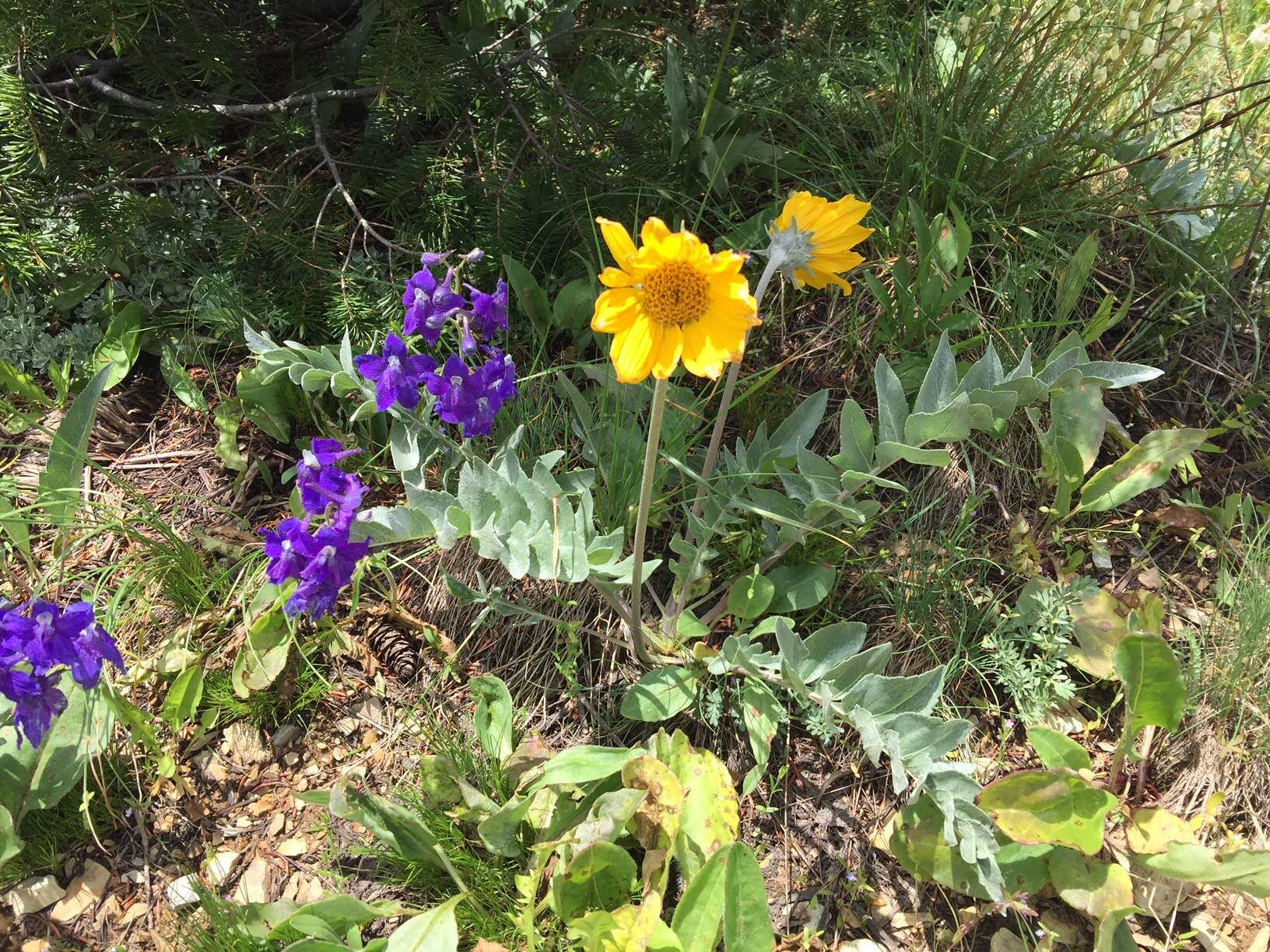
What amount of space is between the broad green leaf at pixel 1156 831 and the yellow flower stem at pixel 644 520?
39.9 inches

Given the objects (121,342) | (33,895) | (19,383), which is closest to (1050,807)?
(33,895)

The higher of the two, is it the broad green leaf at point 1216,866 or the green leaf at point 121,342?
the green leaf at point 121,342

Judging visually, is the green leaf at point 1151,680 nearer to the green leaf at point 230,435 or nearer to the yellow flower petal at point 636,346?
the yellow flower petal at point 636,346

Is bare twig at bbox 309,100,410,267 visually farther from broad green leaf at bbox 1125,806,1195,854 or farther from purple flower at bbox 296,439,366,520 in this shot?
broad green leaf at bbox 1125,806,1195,854

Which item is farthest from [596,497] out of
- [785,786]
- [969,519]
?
[969,519]

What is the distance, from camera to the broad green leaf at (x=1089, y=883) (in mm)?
1756

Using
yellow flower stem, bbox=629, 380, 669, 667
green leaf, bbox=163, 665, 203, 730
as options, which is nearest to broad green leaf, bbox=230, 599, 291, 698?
green leaf, bbox=163, 665, 203, 730

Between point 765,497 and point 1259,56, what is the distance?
92.7 inches

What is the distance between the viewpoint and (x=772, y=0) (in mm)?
2512

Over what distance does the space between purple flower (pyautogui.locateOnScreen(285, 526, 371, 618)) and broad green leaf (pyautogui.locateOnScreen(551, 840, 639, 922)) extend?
64 centimetres

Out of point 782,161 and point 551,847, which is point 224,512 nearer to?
point 551,847

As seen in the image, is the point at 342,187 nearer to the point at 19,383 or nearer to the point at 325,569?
the point at 19,383

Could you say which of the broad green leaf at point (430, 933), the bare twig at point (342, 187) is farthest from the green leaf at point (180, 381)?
the broad green leaf at point (430, 933)

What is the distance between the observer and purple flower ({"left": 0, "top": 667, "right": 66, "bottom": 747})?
5.38ft
